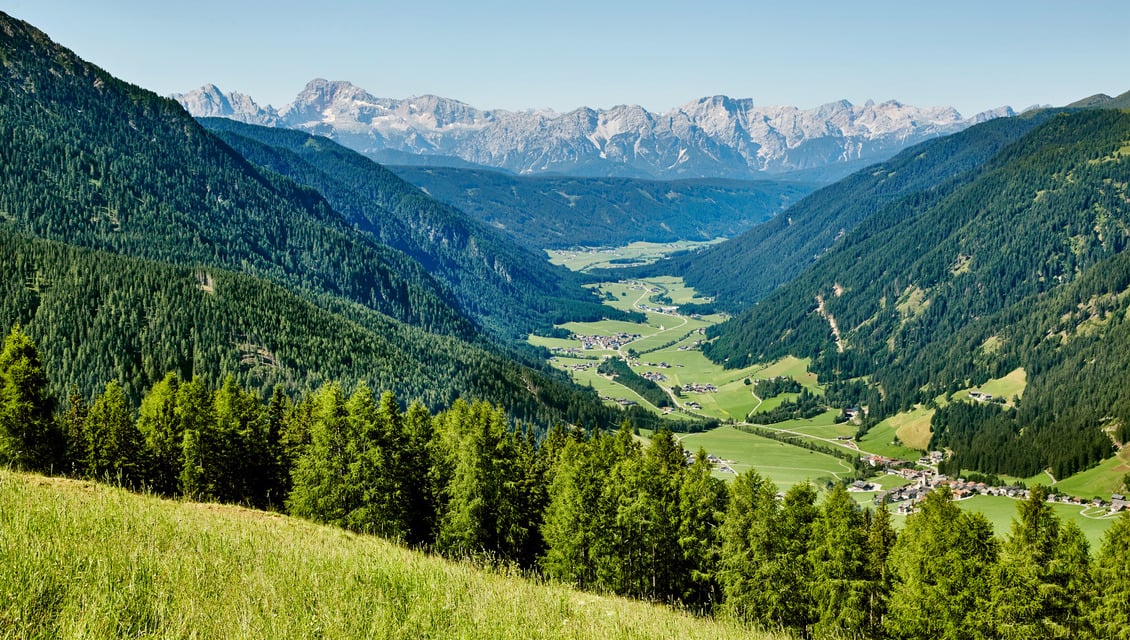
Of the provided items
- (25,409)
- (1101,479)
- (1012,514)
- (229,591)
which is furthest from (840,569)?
(1101,479)

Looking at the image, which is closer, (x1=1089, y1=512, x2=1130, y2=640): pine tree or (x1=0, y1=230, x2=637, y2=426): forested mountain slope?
(x1=1089, y1=512, x2=1130, y2=640): pine tree

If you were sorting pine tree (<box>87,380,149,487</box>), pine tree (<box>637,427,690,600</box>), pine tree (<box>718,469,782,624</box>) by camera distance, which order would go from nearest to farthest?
1. pine tree (<box>718,469,782,624</box>)
2. pine tree (<box>637,427,690,600</box>)
3. pine tree (<box>87,380,149,487</box>)

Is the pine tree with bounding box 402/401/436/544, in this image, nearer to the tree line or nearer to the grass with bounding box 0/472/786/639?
the tree line

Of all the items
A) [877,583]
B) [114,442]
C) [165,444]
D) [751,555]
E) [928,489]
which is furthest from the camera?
[928,489]

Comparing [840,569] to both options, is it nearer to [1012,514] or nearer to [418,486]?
[418,486]

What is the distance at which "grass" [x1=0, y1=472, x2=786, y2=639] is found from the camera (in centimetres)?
1032

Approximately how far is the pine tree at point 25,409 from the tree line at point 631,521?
0.44 ft

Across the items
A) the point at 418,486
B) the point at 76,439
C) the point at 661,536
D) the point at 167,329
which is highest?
the point at 76,439

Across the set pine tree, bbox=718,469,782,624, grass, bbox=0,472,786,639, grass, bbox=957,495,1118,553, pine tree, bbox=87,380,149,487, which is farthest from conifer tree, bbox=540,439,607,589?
grass, bbox=957,495,1118,553

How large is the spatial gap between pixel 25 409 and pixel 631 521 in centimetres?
4250

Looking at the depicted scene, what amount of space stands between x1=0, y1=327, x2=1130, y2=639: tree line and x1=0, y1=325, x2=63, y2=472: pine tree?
0.44 feet

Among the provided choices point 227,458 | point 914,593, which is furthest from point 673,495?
point 227,458

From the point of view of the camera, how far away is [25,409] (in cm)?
4844

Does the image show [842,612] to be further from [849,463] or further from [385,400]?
[849,463]
